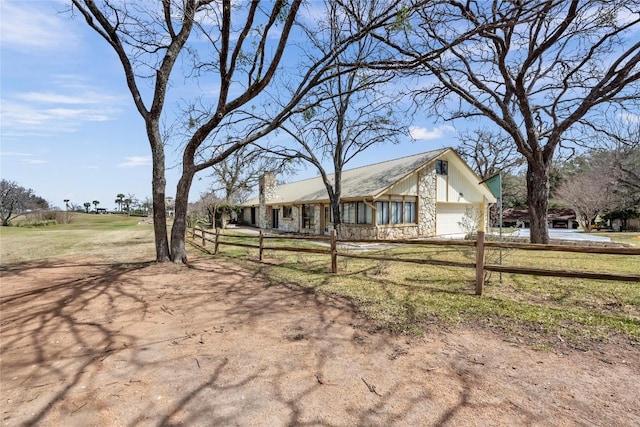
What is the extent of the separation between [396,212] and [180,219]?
35.8 ft

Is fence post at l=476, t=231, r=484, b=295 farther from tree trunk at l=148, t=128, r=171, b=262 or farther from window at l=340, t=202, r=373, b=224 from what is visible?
window at l=340, t=202, r=373, b=224

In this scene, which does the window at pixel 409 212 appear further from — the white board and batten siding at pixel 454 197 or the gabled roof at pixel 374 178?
the white board and batten siding at pixel 454 197

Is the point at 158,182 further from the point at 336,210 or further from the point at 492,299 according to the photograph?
the point at 336,210

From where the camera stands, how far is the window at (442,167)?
18766 mm

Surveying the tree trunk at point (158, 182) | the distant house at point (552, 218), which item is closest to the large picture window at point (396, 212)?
the tree trunk at point (158, 182)

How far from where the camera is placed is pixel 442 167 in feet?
62.3

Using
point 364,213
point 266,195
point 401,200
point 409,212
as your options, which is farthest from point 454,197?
point 266,195

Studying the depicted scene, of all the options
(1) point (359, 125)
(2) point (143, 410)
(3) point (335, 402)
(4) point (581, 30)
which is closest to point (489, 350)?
(3) point (335, 402)

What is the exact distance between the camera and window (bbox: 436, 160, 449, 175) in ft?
61.6

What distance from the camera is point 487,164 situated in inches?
1174

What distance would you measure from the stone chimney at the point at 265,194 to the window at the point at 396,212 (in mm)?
11847

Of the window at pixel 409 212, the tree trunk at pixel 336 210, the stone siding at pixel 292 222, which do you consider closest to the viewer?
the tree trunk at pixel 336 210

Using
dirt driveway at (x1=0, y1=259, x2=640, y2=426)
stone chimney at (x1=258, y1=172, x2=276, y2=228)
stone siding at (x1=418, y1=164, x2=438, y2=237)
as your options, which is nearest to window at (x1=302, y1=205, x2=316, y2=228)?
stone chimney at (x1=258, y1=172, x2=276, y2=228)

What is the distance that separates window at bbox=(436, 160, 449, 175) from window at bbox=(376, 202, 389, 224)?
4388 millimetres
